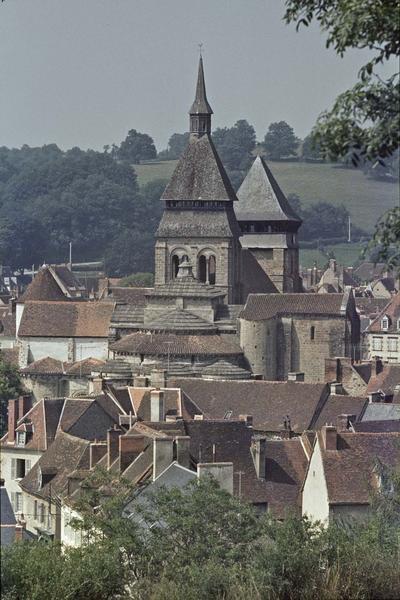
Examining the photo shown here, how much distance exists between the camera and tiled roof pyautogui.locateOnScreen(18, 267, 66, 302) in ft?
349

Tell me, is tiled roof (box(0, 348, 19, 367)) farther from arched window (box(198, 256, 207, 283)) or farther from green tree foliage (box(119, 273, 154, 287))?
green tree foliage (box(119, 273, 154, 287))

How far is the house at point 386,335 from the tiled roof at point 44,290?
53.4ft

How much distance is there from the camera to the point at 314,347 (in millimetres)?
92562

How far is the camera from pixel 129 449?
145 ft

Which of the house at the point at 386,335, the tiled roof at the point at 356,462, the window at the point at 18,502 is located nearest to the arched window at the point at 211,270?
the house at the point at 386,335

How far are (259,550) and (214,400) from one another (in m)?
35.7

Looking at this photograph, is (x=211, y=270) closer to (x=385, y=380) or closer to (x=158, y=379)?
(x=385, y=380)

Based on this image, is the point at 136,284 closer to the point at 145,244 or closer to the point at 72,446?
the point at 145,244

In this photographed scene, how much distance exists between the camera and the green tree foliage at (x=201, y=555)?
2719 cm

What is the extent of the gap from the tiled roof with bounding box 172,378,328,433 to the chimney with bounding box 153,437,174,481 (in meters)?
19.8

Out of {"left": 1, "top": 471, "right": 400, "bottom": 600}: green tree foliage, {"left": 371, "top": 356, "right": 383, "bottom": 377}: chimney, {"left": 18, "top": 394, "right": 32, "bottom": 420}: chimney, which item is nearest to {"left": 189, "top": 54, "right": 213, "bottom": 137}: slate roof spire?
{"left": 371, "top": 356, "right": 383, "bottom": 377}: chimney

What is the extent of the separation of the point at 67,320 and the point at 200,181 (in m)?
9.24

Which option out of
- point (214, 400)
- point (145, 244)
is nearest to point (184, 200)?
point (214, 400)

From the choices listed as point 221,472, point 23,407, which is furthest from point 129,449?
point 23,407
